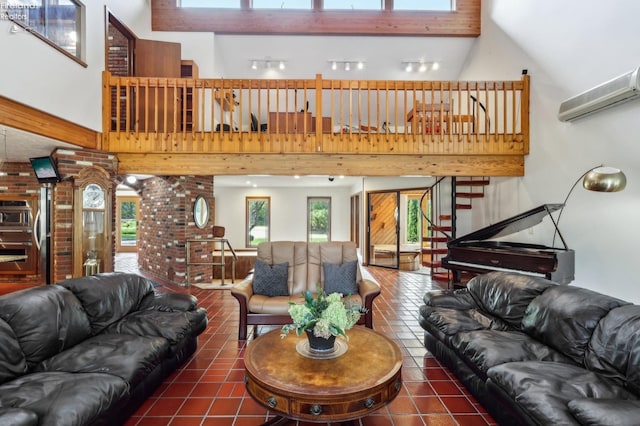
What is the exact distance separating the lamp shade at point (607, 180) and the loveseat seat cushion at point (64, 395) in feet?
13.4

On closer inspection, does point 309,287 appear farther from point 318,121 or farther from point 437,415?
point 318,121

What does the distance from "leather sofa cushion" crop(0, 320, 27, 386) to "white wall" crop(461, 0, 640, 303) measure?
5084 mm

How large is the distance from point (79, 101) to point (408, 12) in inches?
229

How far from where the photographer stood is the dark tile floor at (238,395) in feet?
7.30

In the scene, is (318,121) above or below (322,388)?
above

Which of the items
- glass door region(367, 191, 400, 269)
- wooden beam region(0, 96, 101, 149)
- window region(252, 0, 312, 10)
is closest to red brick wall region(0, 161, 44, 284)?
wooden beam region(0, 96, 101, 149)

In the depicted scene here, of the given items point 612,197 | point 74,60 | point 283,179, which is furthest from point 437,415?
point 283,179

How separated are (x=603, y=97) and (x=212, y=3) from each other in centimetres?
641

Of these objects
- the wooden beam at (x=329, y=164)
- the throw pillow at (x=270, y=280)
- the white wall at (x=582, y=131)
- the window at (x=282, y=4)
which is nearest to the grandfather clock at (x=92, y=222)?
the wooden beam at (x=329, y=164)

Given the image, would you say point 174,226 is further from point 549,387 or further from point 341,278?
point 549,387

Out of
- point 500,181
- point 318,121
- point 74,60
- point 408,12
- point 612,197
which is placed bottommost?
point 612,197

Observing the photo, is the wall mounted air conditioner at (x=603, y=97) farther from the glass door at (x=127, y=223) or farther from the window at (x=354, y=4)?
the glass door at (x=127, y=223)

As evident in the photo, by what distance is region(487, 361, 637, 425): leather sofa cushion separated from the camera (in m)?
1.62

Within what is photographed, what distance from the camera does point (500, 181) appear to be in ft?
18.5
